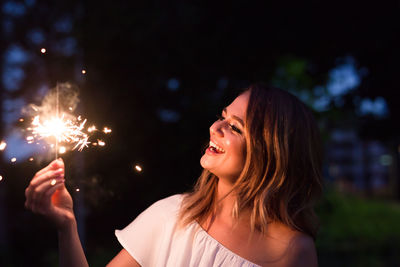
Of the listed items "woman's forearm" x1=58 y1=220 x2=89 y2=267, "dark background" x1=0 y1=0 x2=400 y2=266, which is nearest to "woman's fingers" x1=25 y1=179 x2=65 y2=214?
"woman's forearm" x1=58 y1=220 x2=89 y2=267

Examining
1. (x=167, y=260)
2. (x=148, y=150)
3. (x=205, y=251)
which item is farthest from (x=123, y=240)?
(x=148, y=150)

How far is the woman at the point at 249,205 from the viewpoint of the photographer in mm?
2301

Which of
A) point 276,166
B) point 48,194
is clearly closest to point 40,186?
point 48,194

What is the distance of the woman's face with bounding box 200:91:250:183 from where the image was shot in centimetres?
232

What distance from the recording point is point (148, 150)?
251 inches

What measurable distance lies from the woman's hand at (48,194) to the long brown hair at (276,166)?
2.63 ft

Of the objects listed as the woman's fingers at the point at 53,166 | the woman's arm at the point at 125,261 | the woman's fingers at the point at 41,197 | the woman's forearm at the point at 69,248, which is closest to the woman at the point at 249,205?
the woman's arm at the point at 125,261

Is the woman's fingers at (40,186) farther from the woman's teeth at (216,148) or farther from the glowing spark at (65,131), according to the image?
the woman's teeth at (216,148)

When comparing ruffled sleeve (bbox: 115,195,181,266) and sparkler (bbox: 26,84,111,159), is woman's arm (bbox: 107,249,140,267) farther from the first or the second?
sparkler (bbox: 26,84,111,159)

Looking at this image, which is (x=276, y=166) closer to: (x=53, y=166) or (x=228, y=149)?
(x=228, y=149)

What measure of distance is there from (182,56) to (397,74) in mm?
3216

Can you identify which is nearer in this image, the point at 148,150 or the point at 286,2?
the point at 286,2

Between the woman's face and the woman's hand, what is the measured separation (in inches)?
33.7

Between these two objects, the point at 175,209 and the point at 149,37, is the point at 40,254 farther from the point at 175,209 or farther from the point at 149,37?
the point at 175,209
